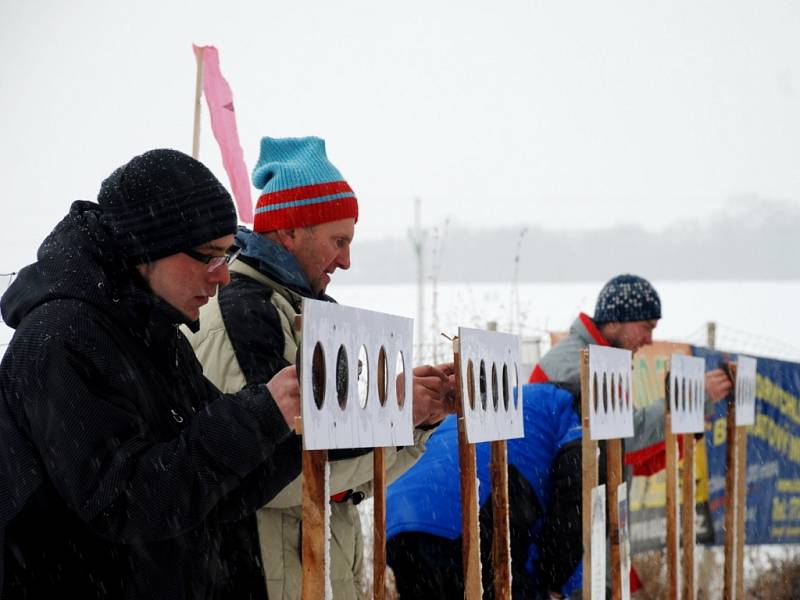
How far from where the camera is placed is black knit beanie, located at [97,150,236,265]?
5.75ft

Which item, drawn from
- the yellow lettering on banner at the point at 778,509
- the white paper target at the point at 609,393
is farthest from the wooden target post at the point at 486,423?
the yellow lettering on banner at the point at 778,509

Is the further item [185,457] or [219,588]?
[219,588]

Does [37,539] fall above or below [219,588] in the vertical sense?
above

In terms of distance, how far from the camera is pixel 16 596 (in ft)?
5.06

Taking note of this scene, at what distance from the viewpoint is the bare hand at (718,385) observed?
194 inches

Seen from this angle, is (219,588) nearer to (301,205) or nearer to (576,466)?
(301,205)

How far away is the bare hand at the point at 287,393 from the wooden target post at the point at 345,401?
17 mm

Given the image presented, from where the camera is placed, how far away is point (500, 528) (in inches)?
107

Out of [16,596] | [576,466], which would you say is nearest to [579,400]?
[576,466]

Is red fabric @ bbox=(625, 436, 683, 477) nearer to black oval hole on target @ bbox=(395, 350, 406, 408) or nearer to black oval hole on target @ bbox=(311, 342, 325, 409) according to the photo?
black oval hole on target @ bbox=(395, 350, 406, 408)

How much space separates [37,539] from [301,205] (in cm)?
119

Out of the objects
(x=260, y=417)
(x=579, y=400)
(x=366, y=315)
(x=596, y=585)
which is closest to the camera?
(x=260, y=417)

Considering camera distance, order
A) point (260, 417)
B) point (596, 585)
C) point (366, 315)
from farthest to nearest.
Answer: point (596, 585)
point (366, 315)
point (260, 417)

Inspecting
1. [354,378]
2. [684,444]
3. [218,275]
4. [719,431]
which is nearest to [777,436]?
[719,431]
